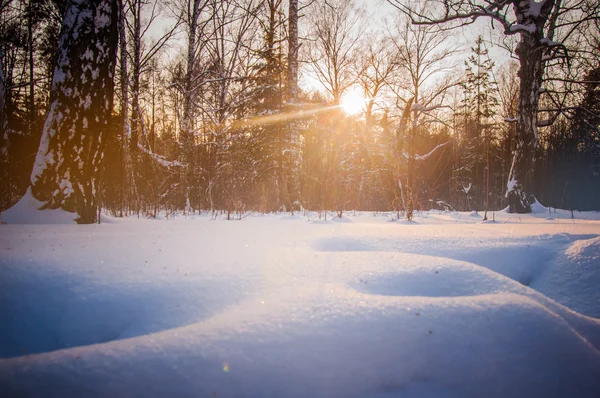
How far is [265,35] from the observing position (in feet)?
31.7

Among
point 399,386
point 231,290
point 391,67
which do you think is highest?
point 391,67

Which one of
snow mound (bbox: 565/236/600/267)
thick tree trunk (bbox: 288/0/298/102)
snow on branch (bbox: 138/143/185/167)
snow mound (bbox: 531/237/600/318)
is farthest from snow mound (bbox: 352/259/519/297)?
snow on branch (bbox: 138/143/185/167)

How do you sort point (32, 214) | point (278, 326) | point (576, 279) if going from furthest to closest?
point (32, 214)
point (576, 279)
point (278, 326)

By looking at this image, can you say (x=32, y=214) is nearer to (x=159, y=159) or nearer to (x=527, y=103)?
(x=159, y=159)

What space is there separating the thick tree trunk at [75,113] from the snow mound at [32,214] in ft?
0.21


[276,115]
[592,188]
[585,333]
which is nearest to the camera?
[585,333]

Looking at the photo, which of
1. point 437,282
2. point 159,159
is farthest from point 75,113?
point 159,159

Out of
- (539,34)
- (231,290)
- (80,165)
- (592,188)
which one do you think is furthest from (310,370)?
(592,188)

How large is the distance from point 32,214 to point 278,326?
331cm

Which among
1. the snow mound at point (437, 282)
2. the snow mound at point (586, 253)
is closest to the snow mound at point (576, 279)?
the snow mound at point (586, 253)

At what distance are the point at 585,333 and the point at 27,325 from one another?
79.8 inches

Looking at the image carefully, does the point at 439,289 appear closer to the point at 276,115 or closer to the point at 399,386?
the point at 399,386

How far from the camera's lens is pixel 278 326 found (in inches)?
32.8

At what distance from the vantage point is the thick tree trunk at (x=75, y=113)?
9.48 feet
